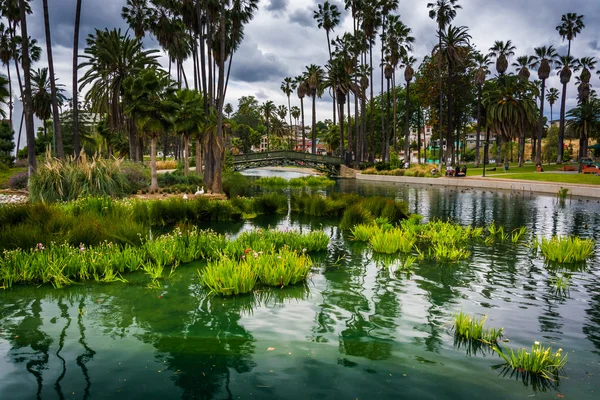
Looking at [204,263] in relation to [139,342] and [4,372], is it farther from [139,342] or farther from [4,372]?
[4,372]

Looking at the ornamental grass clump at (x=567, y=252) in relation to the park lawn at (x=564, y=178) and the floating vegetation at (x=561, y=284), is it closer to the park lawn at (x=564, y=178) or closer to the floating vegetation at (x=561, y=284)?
the floating vegetation at (x=561, y=284)

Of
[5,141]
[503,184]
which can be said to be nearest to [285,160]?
[503,184]

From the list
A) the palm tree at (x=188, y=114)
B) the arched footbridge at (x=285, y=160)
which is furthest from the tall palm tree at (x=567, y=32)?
the palm tree at (x=188, y=114)

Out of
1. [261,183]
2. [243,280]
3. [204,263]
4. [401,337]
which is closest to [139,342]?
[243,280]

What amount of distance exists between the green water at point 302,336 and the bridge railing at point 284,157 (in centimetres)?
5160

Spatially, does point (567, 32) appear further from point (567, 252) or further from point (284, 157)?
point (567, 252)

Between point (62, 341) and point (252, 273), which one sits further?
point (252, 273)

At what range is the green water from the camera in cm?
549

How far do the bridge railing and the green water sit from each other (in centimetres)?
5160

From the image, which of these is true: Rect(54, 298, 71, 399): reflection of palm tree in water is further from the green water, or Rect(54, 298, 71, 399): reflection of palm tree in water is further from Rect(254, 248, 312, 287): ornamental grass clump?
Rect(254, 248, 312, 287): ornamental grass clump

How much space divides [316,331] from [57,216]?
Result: 9.62 metres

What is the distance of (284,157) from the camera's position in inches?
2596

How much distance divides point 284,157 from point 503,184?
107ft

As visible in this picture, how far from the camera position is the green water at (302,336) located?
5.49 metres
